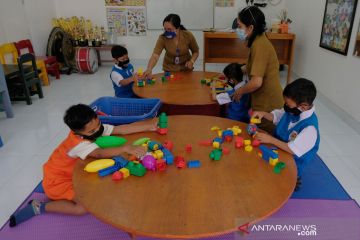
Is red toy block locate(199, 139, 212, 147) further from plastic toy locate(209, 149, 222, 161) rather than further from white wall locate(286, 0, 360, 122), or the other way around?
white wall locate(286, 0, 360, 122)

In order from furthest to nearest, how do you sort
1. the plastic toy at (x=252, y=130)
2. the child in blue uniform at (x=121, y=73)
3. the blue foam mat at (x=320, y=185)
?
the child in blue uniform at (x=121, y=73)
the blue foam mat at (x=320, y=185)
the plastic toy at (x=252, y=130)

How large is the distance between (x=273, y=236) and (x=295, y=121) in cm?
68

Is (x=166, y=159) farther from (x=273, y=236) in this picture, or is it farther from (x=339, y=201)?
(x=339, y=201)

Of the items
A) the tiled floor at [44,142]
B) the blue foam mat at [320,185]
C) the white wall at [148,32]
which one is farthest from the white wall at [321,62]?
the blue foam mat at [320,185]

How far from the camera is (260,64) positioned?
194 cm

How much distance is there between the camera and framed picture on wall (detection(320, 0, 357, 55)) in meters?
3.37

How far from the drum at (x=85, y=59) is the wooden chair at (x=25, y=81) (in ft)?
4.19

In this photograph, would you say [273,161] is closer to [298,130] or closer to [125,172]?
[298,130]

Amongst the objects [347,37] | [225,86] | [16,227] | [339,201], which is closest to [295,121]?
[339,201]

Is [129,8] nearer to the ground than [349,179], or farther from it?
farther from it

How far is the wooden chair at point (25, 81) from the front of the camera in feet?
13.1

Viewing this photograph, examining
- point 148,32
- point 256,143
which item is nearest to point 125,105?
point 256,143

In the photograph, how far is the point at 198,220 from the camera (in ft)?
3.41

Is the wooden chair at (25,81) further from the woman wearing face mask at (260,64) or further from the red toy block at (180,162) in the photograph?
the red toy block at (180,162)
